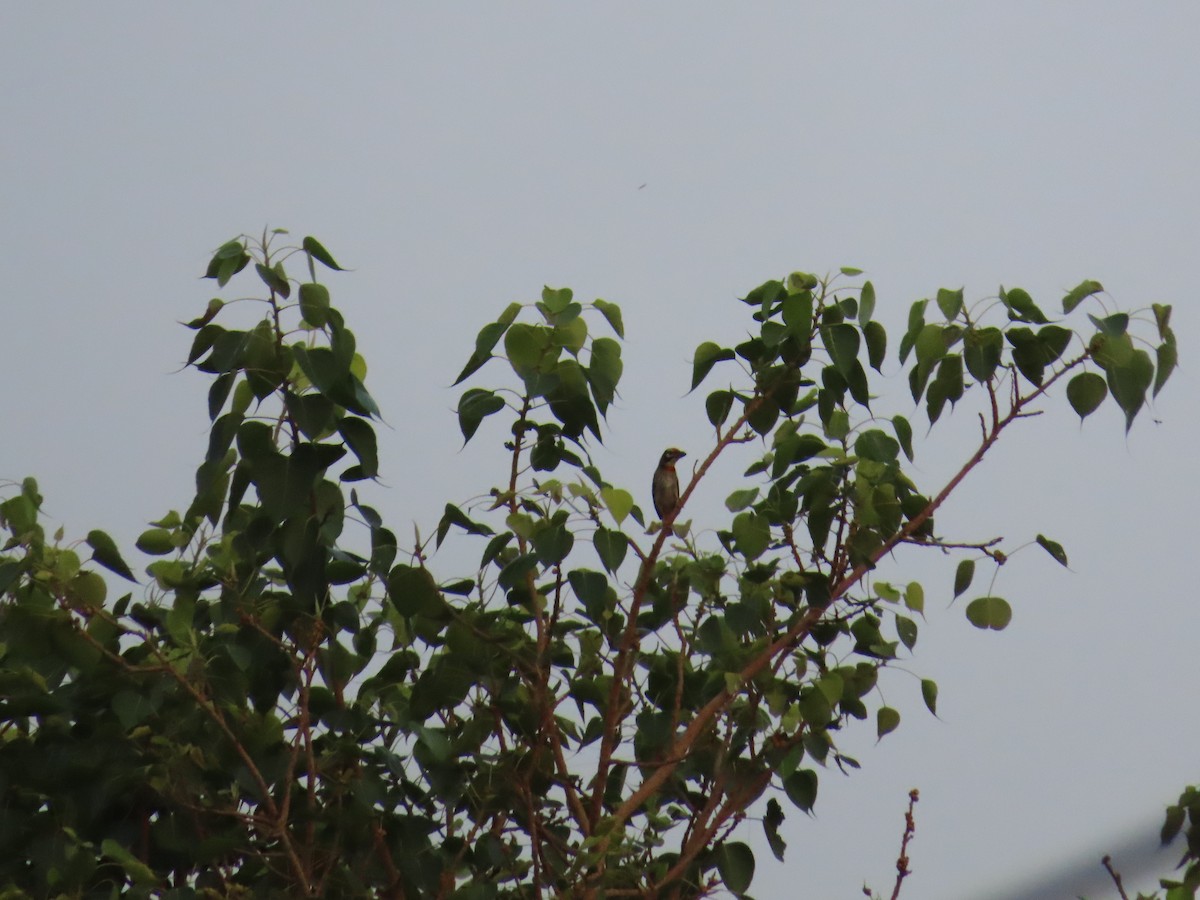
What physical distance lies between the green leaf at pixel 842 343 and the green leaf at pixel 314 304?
42 cm

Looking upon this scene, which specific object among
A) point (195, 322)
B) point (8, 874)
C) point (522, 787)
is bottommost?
point (522, 787)

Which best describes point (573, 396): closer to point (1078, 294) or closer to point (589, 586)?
point (589, 586)

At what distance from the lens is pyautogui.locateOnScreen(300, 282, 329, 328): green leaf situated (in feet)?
3.08

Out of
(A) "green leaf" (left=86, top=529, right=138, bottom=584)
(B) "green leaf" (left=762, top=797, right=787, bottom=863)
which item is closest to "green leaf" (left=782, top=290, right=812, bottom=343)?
(B) "green leaf" (left=762, top=797, right=787, bottom=863)

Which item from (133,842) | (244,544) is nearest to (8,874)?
(133,842)

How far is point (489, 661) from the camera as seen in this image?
1085 millimetres

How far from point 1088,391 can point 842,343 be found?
202mm

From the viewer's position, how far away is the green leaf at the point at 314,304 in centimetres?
94

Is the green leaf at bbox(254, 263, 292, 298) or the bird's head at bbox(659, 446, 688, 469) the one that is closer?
the green leaf at bbox(254, 263, 292, 298)

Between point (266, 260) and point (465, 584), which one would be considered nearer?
point (266, 260)

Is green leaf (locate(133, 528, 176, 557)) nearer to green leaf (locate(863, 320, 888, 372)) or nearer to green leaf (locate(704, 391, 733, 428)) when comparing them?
green leaf (locate(704, 391, 733, 428))

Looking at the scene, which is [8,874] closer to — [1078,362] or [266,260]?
[266,260]

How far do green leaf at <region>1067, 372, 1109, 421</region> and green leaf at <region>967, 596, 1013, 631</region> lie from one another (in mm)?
189

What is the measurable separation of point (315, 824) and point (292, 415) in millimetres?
396
